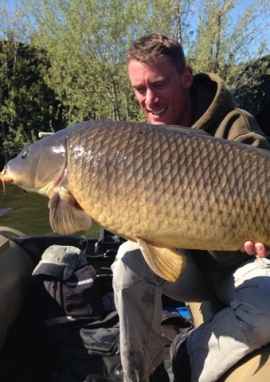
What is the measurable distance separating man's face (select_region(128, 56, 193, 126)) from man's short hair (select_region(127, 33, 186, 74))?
0.02 meters

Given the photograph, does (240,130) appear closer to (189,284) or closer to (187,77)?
(187,77)

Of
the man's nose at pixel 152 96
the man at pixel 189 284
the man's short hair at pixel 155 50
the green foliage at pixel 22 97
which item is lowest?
the green foliage at pixel 22 97

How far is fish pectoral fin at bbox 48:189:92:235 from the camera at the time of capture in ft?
5.42

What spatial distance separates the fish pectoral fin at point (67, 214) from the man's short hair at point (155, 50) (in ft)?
2.53

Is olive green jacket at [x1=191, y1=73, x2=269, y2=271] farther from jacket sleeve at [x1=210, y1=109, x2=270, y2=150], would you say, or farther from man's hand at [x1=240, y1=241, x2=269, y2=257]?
man's hand at [x1=240, y1=241, x2=269, y2=257]

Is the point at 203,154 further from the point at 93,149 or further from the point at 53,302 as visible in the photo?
the point at 53,302

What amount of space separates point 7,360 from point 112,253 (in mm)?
1165

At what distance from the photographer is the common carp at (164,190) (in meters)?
1.56

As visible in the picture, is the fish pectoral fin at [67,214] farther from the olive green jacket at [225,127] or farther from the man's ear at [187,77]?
the man's ear at [187,77]

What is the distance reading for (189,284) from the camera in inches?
79.7

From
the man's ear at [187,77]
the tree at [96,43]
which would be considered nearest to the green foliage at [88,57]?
the tree at [96,43]

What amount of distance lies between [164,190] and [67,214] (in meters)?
0.34

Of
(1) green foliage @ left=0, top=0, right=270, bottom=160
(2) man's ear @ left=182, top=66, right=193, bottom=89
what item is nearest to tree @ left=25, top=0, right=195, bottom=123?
(1) green foliage @ left=0, top=0, right=270, bottom=160

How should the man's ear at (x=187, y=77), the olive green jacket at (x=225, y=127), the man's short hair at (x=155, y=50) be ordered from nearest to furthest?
the olive green jacket at (x=225, y=127) → the man's short hair at (x=155, y=50) → the man's ear at (x=187, y=77)
